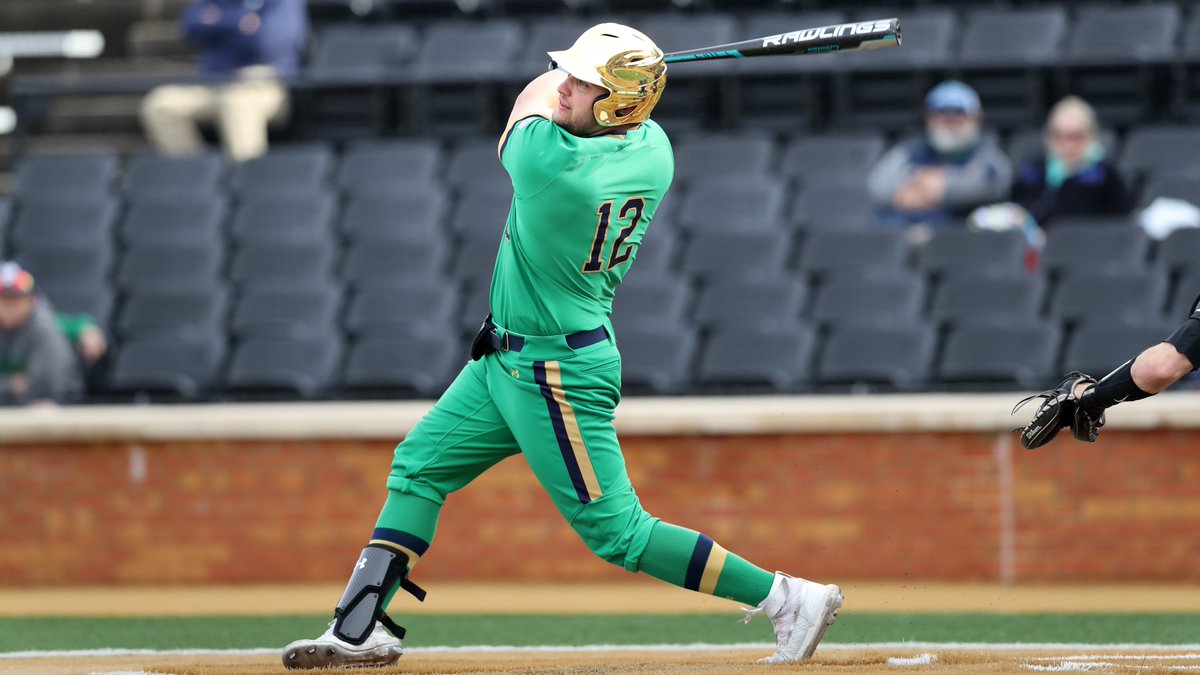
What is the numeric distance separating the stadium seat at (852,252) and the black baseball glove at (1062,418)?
4.44m

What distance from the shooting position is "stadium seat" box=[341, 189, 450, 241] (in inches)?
427

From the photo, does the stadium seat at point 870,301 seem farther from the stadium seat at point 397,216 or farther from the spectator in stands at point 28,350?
the spectator in stands at point 28,350

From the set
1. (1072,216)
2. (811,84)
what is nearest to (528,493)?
(1072,216)

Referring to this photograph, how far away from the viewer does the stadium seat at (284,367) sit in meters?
9.64

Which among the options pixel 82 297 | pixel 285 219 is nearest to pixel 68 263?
pixel 82 297

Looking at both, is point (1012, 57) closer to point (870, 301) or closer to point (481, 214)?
point (870, 301)

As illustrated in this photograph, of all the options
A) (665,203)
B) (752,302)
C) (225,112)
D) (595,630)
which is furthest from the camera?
(225,112)

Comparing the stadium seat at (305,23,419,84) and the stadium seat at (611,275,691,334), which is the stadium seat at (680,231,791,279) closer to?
the stadium seat at (611,275,691,334)

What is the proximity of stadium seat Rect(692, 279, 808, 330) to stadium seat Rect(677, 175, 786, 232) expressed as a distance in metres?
0.73

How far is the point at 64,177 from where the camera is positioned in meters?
11.8

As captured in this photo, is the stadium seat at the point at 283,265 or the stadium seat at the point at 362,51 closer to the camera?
the stadium seat at the point at 283,265

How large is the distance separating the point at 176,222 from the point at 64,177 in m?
1.20

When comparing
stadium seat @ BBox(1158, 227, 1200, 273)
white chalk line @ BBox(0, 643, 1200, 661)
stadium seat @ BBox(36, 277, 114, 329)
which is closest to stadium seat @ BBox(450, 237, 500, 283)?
stadium seat @ BBox(36, 277, 114, 329)

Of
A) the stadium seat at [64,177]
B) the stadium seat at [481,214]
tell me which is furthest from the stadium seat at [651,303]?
the stadium seat at [64,177]
